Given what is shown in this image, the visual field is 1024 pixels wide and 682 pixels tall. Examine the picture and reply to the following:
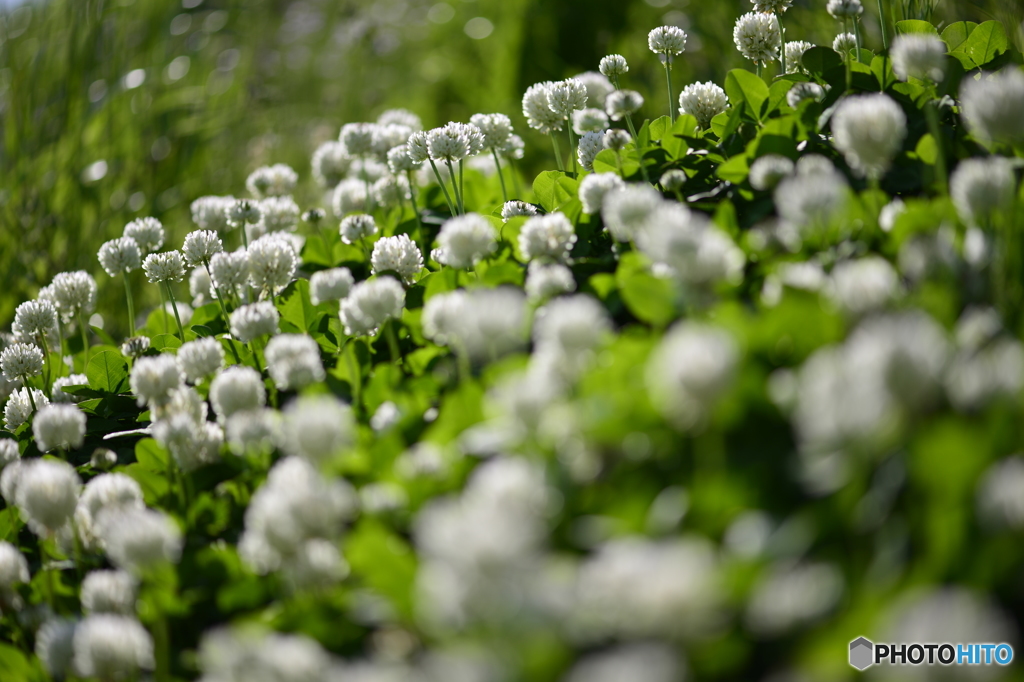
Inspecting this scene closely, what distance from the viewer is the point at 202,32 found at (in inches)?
220

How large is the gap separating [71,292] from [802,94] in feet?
5.34

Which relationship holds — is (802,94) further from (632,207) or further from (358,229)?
(358,229)

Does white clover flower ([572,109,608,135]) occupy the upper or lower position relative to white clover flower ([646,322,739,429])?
lower

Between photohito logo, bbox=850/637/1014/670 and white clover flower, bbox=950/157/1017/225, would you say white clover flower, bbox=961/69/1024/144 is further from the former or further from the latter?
photohito logo, bbox=850/637/1014/670

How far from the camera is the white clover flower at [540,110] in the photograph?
1976 mm

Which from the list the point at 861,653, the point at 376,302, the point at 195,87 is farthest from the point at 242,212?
the point at 195,87

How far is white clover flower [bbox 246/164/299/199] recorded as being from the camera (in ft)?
8.28

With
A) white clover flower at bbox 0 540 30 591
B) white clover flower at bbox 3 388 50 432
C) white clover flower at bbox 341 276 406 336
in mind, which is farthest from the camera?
white clover flower at bbox 3 388 50 432

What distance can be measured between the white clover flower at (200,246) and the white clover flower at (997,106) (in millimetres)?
1516

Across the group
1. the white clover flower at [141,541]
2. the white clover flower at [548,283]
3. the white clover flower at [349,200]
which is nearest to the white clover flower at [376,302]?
the white clover flower at [548,283]

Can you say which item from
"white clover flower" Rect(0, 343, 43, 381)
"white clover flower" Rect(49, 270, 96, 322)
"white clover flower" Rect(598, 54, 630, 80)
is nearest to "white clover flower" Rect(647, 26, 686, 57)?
"white clover flower" Rect(598, 54, 630, 80)

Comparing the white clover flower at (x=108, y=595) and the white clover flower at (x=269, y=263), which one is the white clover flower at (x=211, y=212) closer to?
the white clover flower at (x=269, y=263)

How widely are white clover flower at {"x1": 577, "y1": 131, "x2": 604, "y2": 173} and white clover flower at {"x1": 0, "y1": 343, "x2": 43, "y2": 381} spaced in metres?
1.27

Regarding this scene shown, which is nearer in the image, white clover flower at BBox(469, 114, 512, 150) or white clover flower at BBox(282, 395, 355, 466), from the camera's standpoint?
white clover flower at BBox(282, 395, 355, 466)
